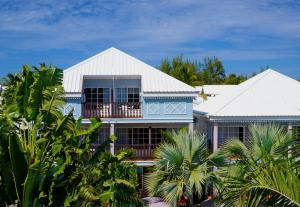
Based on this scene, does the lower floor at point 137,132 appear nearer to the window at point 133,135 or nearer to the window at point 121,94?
the window at point 133,135

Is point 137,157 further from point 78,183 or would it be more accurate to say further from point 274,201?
point 274,201

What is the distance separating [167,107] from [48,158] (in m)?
14.1

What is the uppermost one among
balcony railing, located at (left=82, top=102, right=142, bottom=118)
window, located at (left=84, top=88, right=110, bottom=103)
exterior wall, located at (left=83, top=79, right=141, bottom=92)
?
exterior wall, located at (left=83, top=79, right=141, bottom=92)

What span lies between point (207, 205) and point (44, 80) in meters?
12.4

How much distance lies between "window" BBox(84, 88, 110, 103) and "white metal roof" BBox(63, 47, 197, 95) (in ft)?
4.71

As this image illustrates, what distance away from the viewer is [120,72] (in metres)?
26.2

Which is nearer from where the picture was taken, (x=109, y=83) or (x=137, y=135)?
(x=109, y=83)

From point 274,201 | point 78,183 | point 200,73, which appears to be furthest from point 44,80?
point 200,73

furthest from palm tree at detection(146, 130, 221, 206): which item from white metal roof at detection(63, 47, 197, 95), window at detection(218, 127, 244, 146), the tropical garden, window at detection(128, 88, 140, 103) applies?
window at detection(218, 127, 244, 146)

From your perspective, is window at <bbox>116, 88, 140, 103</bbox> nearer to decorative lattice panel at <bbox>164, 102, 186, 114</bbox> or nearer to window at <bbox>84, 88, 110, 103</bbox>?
window at <bbox>84, 88, 110, 103</bbox>

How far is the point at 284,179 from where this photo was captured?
18.0 ft

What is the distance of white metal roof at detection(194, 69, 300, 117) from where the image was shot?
26703mm

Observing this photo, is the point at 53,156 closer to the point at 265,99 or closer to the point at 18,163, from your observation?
the point at 18,163

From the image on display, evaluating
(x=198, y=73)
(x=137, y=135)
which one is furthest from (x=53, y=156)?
(x=198, y=73)
